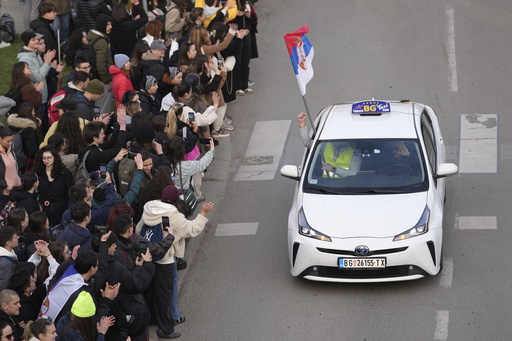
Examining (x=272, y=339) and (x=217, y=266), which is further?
(x=217, y=266)

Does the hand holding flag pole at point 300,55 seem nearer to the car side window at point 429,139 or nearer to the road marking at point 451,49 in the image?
the car side window at point 429,139

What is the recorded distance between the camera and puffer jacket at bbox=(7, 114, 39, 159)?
1241 cm

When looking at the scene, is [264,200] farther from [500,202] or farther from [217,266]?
[500,202]

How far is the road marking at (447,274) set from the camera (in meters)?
11.2

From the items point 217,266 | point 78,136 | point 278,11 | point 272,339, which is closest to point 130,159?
point 78,136

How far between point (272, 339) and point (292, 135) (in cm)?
668

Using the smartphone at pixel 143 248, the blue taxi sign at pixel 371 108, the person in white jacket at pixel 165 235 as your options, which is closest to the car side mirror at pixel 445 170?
the blue taxi sign at pixel 371 108

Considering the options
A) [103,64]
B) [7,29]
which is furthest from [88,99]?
[7,29]

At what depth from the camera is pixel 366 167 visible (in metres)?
11.9

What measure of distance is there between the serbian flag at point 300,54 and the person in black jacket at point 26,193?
14.3ft

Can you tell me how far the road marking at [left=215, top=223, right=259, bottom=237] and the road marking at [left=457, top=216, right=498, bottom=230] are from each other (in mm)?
2996

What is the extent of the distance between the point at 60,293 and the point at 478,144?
30.0ft

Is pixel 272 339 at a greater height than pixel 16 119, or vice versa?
pixel 16 119

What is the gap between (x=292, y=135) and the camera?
1648cm
